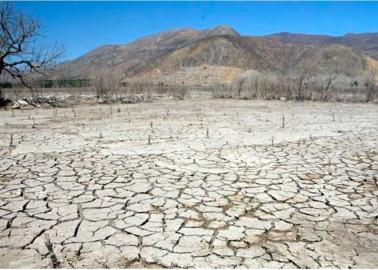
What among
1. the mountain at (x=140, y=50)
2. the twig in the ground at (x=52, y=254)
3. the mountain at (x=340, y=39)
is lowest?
the twig in the ground at (x=52, y=254)

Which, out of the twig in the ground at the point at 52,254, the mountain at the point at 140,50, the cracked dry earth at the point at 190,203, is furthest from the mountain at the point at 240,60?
the twig in the ground at the point at 52,254

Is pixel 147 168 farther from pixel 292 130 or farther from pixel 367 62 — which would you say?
pixel 367 62

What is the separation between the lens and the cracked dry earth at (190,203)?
2.93 m

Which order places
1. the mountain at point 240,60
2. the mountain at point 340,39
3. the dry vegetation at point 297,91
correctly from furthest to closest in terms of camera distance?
the mountain at point 340,39
the mountain at point 240,60
the dry vegetation at point 297,91

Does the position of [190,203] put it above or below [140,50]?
below

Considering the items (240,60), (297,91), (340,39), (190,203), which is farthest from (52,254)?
(340,39)

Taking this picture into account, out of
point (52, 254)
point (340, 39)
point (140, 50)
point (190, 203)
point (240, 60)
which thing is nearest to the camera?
point (52, 254)

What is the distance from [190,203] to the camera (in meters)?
4.03

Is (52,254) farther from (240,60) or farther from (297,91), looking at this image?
(240,60)

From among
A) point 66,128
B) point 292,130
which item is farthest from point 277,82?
point 66,128

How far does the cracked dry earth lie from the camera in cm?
293

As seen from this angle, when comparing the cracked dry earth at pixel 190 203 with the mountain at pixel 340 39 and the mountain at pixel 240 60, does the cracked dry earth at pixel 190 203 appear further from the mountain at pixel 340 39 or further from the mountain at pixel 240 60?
the mountain at pixel 340 39

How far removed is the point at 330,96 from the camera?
2206 cm

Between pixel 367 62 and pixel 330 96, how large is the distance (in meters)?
41.3
